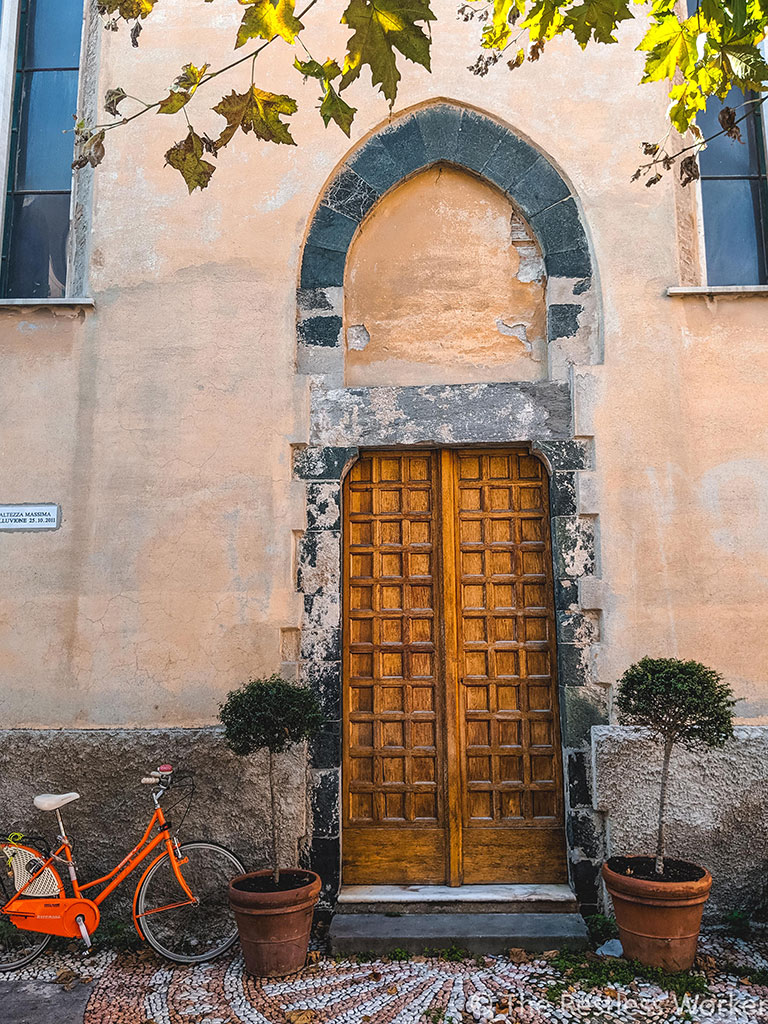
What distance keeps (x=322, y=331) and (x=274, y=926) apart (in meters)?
3.42

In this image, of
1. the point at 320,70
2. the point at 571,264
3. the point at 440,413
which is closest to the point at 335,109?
the point at 320,70

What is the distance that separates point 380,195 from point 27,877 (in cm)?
454

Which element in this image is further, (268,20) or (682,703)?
(682,703)

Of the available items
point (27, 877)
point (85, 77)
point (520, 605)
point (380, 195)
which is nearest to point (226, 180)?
point (380, 195)

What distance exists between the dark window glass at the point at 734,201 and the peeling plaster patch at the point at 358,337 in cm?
230

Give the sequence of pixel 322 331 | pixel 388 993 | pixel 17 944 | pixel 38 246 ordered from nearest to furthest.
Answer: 1. pixel 388 993
2. pixel 17 944
3. pixel 322 331
4. pixel 38 246

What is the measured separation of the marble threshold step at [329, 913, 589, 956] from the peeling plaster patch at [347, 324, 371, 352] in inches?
135

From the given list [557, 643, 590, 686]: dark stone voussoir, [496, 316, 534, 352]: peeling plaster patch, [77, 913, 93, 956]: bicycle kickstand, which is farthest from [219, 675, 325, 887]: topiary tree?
[496, 316, 534, 352]: peeling plaster patch

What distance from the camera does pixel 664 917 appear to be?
419 cm

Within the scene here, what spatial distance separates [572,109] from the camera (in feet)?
18.3

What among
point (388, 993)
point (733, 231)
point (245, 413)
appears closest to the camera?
point (388, 993)

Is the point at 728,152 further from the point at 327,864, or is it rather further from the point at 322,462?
the point at 327,864

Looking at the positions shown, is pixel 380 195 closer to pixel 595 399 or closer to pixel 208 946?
pixel 595 399

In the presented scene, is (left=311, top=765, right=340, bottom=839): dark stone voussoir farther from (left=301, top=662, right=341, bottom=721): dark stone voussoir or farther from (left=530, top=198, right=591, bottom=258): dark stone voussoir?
(left=530, top=198, right=591, bottom=258): dark stone voussoir
